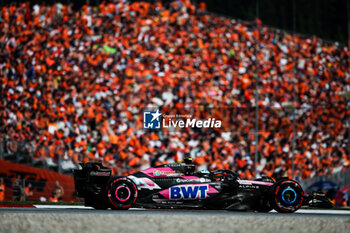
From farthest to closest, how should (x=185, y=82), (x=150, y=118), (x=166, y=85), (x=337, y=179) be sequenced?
(x=185, y=82) → (x=166, y=85) → (x=337, y=179) → (x=150, y=118)

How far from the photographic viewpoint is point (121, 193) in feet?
28.6

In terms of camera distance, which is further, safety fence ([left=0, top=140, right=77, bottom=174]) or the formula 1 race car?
safety fence ([left=0, top=140, right=77, bottom=174])

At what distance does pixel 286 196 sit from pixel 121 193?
104 inches

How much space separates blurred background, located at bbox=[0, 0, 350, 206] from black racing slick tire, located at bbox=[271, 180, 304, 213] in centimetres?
950

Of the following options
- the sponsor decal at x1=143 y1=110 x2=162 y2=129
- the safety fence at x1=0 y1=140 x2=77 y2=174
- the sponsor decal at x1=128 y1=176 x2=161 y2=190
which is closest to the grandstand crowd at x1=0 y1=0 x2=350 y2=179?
the safety fence at x1=0 y1=140 x2=77 y2=174

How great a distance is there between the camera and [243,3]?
22531 millimetres

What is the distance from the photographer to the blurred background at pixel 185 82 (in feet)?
66.8

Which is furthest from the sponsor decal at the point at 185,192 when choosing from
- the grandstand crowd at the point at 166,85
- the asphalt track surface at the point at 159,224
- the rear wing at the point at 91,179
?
the grandstand crowd at the point at 166,85

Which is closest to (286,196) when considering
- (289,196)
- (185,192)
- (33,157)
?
(289,196)

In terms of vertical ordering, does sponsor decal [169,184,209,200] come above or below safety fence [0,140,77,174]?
below

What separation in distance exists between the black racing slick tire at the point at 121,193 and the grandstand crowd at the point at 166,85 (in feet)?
31.5

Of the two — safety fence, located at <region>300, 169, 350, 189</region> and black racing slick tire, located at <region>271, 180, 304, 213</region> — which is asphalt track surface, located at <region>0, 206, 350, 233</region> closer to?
black racing slick tire, located at <region>271, 180, 304, 213</region>

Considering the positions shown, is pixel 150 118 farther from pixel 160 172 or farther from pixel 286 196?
pixel 286 196

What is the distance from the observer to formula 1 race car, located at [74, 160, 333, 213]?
8750mm
